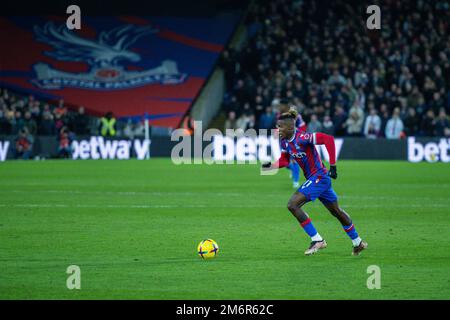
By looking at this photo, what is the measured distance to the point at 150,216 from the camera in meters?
17.0

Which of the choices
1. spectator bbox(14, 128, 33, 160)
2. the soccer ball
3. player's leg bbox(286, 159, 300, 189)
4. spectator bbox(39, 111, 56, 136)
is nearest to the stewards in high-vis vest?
spectator bbox(39, 111, 56, 136)

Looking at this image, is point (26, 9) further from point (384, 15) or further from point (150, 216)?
point (150, 216)

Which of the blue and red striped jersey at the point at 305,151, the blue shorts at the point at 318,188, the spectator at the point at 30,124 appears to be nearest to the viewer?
the blue shorts at the point at 318,188

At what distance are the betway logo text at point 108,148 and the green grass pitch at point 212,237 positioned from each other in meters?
10.6

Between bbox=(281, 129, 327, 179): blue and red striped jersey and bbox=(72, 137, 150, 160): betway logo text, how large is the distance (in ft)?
82.8

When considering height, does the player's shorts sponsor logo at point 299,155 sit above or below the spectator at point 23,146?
below

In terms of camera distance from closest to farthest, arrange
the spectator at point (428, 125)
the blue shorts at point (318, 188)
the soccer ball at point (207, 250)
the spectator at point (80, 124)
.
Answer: the soccer ball at point (207, 250)
the blue shorts at point (318, 188)
the spectator at point (428, 125)
the spectator at point (80, 124)

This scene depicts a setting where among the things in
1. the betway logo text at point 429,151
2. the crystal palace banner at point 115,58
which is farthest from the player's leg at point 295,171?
the crystal palace banner at point 115,58

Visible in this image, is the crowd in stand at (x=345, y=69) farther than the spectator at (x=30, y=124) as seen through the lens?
No

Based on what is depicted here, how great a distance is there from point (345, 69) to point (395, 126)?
3966 millimetres

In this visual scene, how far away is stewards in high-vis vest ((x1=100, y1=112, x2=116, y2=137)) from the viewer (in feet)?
122

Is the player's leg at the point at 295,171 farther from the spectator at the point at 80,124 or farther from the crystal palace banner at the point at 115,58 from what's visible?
the crystal palace banner at the point at 115,58

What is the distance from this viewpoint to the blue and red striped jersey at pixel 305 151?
12139 mm

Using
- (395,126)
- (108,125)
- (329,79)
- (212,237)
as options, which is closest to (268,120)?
(329,79)
